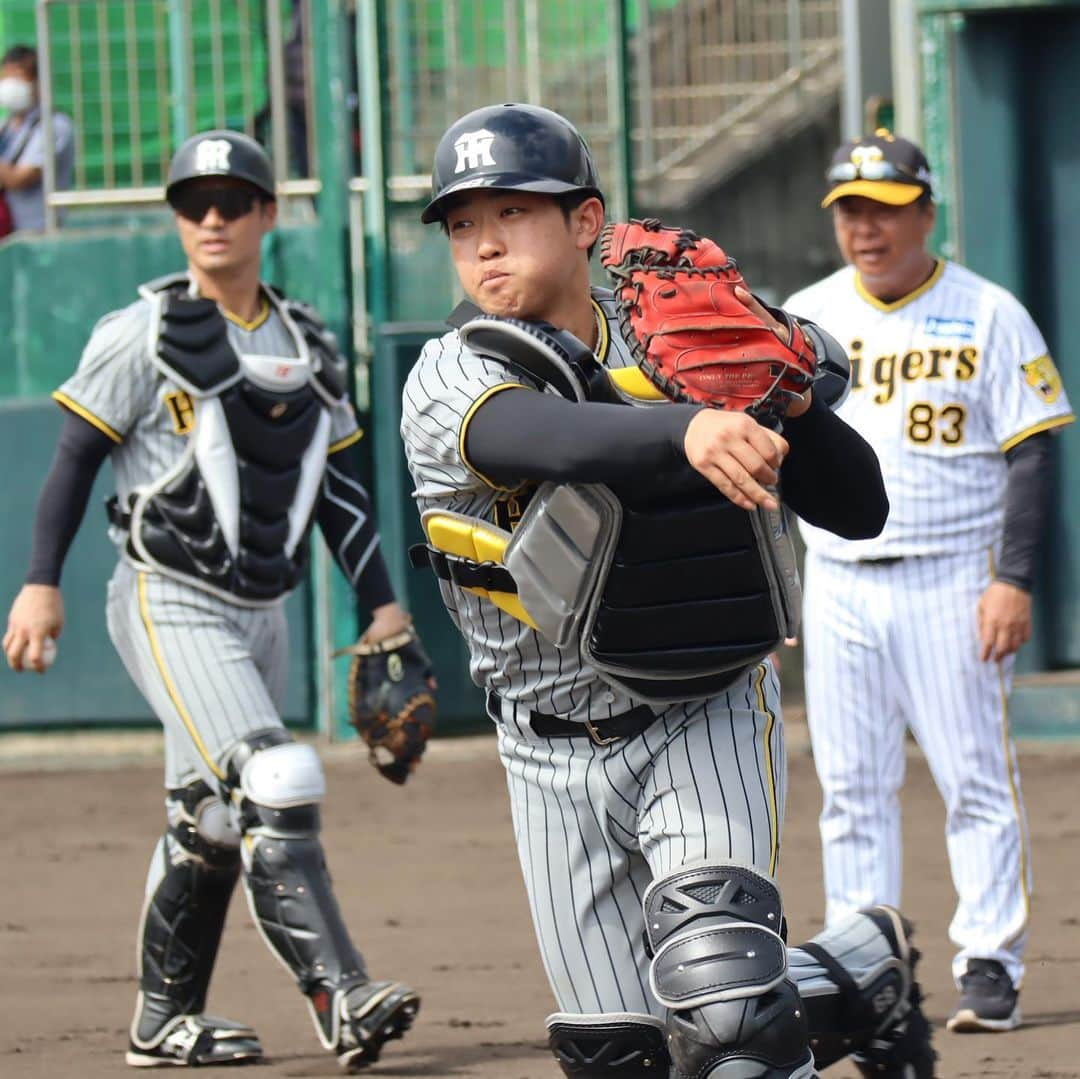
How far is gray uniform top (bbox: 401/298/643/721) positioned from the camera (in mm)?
3455

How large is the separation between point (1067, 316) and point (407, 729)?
5302 millimetres

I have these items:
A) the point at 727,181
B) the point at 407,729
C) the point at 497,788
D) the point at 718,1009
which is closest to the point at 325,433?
the point at 407,729

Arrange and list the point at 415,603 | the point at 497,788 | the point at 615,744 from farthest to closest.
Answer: the point at 415,603, the point at 497,788, the point at 615,744

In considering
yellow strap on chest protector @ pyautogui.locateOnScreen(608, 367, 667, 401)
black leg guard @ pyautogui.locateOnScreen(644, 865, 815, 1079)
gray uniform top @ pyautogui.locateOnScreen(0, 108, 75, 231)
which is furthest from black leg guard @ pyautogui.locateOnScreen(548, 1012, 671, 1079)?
gray uniform top @ pyautogui.locateOnScreen(0, 108, 75, 231)

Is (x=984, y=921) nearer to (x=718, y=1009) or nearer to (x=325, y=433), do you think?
(x=325, y=433)

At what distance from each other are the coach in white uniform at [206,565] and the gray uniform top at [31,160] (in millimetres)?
5303

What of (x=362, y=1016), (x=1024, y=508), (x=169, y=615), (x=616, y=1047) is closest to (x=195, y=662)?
(x=169, y=615)

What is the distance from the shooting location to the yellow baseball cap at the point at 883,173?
5859 millimetres

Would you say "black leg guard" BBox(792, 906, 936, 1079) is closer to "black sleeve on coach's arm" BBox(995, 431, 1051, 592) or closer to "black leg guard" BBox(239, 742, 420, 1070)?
"black leg guard" BBox(239, 742, 420, 1070)

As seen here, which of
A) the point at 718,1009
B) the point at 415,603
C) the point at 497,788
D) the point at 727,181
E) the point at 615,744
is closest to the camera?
the point at 718,1009

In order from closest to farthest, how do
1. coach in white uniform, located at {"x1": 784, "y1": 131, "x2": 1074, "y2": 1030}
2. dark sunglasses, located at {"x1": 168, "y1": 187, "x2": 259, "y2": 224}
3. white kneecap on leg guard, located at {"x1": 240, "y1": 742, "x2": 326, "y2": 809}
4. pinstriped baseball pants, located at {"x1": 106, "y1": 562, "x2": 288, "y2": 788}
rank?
white kneecap on leg guard, located at {"x1": 240, "y1": 742, "x2": 326, "y2": 809}, pinstriped baseball pants, located at {"x1": 106, "y1": 562, "x2": 288, "y2": 788}, dark sunglasses, located at {"x1": 168, "y1": 187, "x2": 259, "y2": 224}, coach in white uniform, located at {"x1": 784, "y1": 131, "x2": 1074, "y2": 1030}

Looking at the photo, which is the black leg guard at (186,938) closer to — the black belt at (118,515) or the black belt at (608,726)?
the black belt at (118,515)

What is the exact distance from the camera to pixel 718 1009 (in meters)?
3.33

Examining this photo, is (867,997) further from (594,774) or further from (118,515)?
(118,515)
